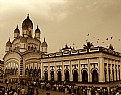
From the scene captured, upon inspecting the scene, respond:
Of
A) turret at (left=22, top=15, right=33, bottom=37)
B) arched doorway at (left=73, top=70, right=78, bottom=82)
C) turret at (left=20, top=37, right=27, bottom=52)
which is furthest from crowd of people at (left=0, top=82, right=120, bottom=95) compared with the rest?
turret at (left=22, top=15, right=33, bottom=37)

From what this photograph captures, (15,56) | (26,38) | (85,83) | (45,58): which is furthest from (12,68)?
(85,83)

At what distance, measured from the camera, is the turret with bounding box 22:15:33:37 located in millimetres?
50031

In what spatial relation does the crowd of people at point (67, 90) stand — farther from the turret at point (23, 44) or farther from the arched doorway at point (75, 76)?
the turret at point (23, 44)

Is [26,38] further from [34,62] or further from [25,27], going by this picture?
[34,62]

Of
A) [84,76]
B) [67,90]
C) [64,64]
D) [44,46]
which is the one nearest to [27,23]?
[44,46]

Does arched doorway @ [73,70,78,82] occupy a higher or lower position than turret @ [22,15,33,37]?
lower

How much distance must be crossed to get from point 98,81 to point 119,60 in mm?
8885

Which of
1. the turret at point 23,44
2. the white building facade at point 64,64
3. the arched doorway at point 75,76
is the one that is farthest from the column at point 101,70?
the turret at point 23,44

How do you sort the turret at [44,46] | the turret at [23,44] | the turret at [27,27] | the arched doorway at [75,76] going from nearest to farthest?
the arched doorway at [75,76]
the turret at [23,44]
the turret at [27,27]
the turret at [44,46]

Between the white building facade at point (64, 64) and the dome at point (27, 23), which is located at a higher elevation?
the dome at point (27, 23)

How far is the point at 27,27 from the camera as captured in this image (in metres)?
50.6

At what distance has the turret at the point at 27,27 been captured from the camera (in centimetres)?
5003

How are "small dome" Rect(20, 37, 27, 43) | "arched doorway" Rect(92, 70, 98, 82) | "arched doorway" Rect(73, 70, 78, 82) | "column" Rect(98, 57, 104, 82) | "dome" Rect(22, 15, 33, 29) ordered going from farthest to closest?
"dome" Rect(22, 15, 33, 29) < "small dome" Rect(20, 37, 27, 43) < "arched doorway" Rect(73, 70, 78, 82) < "arched doorway" Rect(92, 70, 98, 82) < "column" Rect(98, 57, 104, 82)

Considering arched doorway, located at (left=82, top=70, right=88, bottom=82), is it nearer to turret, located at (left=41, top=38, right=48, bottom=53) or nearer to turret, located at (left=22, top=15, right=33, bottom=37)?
turret, located at (left=22, top=15, right=33, bottom=37)
